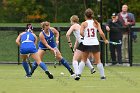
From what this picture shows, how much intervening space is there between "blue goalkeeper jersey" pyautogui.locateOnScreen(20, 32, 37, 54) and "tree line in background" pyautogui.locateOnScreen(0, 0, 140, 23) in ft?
82.1

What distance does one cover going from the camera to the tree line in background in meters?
46.9

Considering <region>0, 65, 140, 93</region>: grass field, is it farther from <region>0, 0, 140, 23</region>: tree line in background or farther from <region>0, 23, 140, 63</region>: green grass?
<region>0, 0, 140, 23</region>: tree line in background

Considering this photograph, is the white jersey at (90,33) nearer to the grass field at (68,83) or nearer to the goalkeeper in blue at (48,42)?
the grass field at (68,83)

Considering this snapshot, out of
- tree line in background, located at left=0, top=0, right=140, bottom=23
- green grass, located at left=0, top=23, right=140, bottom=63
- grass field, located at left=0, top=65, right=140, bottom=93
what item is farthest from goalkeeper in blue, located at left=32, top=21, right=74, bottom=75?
tree line in background, located at left=0, top=0, right=140, bottom=23

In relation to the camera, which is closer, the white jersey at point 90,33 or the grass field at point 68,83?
the grass field at point 68,83

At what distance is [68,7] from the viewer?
4809 cm

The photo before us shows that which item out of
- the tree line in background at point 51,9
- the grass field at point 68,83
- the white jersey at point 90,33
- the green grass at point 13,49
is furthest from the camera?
the tree line in background at point 51,9

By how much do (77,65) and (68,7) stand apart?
2725 cm

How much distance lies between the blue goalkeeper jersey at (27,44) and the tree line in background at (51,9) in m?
25.0

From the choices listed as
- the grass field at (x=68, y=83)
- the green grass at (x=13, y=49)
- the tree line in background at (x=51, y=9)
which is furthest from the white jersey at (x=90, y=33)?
the tree line in background at (x=51, y=9)

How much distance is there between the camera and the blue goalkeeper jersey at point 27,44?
68.5 feet

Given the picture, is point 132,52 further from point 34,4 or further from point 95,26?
point 34,4

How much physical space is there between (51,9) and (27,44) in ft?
90.4

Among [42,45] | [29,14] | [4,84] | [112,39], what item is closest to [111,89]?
[4,84]
